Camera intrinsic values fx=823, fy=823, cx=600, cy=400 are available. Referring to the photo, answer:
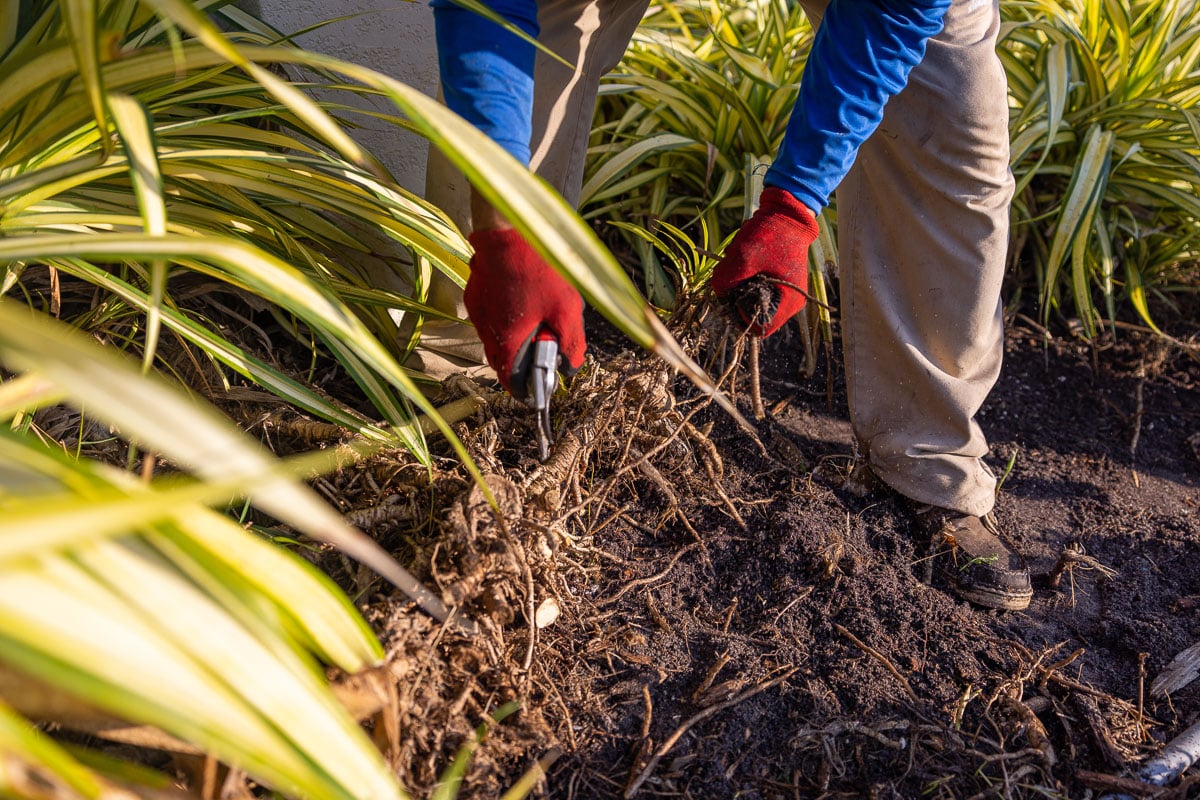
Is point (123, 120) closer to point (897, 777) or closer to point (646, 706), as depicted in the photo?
point (646, 706)

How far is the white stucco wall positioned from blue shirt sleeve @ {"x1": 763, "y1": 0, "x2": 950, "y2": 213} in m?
0.92

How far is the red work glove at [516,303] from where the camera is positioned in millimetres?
1197

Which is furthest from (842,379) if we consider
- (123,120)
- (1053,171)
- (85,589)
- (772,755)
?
(85,589)

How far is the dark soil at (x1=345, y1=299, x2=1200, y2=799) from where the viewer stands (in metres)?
1.19

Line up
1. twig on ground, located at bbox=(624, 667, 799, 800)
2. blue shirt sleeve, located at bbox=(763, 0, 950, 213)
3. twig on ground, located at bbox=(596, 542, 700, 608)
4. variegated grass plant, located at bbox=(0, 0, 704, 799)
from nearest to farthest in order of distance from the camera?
variegated grass plant, located at bbox=(0, 0, 704, 799) → twig on ground, located at bbox=(624, 667, 799, 800) → blue shirt sleeve, located at bbox=(763, 0, 950, 213) → twig on ground, located at bbox=(596, 542, 700, 608)

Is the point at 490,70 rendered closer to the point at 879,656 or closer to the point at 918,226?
the point at 918,226

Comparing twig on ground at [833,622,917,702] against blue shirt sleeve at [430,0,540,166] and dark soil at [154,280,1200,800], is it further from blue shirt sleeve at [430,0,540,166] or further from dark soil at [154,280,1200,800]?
blue shirt sleeve at [430,0,540,166]

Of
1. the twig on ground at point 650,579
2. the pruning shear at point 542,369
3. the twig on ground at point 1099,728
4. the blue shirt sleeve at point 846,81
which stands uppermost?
the pruning shear at point 542,369

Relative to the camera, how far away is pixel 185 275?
169cm

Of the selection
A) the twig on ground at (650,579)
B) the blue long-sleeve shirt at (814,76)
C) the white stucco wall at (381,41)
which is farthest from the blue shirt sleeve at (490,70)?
the twig on ground at (650,579)

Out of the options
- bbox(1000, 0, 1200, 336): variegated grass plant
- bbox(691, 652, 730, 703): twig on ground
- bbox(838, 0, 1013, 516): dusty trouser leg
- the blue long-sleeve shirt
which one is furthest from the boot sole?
bbox(1000, 0, 1200, 336): variegated grass plant

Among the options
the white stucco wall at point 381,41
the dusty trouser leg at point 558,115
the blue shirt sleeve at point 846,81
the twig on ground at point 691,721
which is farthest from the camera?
the white stucco wall at point 381,41

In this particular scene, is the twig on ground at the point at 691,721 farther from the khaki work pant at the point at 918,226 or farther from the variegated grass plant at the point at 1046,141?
the variegated grass plant at the point at 1046,141

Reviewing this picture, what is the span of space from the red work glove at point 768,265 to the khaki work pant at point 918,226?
1.01ft
